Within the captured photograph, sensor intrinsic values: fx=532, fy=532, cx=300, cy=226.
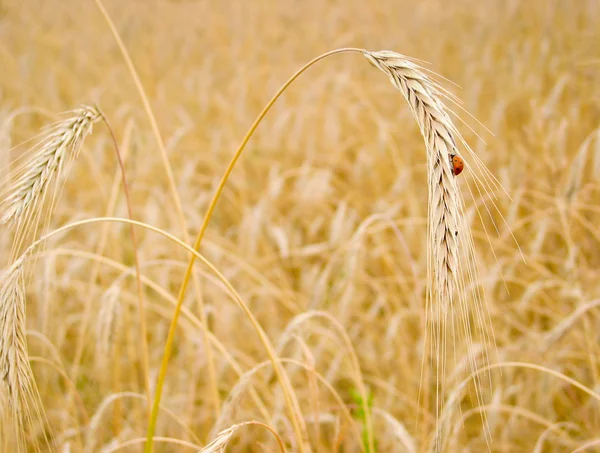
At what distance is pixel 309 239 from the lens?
227cm

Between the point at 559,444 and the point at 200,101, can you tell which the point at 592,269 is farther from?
the point at 200,101

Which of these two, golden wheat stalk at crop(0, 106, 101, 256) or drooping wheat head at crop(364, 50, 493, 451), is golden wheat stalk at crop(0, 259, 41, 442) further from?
drooping wheat head at crop(364, 50, 493, 451)

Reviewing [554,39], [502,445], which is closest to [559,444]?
[502,445]

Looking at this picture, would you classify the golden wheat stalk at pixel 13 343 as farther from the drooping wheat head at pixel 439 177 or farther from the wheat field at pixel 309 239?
the drooping wheat head at pixel 439 177

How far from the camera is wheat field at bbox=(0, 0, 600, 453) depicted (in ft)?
2.35

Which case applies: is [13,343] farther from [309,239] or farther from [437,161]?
[309,239]

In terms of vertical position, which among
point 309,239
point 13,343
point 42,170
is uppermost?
point 42,170

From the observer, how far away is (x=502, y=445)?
136 cm

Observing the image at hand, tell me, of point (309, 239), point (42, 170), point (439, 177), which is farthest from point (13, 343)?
point (309, 239)

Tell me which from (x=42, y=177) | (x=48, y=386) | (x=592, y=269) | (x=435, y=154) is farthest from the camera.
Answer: (x=592, y=269)

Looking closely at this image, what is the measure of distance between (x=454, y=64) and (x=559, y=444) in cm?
273

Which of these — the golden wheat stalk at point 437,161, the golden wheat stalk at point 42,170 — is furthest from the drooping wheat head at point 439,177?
the golden wheat stalk at point 42,170

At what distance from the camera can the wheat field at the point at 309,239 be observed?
0.72 meters

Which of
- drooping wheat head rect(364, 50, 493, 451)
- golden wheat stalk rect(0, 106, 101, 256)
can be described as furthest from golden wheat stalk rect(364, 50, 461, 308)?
golden wheat stalk rect(0, 106, 101, 256)
